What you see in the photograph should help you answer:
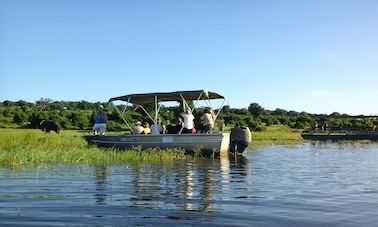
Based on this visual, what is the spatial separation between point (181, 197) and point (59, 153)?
28.6 ft

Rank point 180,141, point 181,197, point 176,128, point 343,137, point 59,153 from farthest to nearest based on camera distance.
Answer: point 343,137, point 176,128, point 180,141, point 59,153, point 181,197

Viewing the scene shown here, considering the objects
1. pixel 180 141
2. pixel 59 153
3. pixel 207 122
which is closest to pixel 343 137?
pixel 207 122

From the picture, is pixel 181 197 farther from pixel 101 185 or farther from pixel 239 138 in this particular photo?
pixel 239 138

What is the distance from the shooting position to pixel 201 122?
22.5 meters

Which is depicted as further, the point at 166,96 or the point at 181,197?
the point at 166,96

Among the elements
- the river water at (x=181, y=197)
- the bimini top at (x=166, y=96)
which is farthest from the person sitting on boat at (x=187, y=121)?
the river water at (x=181, y=197)

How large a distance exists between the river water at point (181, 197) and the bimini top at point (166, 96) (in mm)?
7417

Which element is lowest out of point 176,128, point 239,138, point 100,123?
point 239,138

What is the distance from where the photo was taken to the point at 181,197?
993 cm

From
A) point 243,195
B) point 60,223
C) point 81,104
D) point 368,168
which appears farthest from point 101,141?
point 81,104

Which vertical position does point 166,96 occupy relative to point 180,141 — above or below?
above

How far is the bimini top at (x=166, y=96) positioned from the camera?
2270cm

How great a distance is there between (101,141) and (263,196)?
46.2 feet

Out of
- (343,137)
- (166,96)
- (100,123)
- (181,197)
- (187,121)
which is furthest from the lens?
(343,137)
